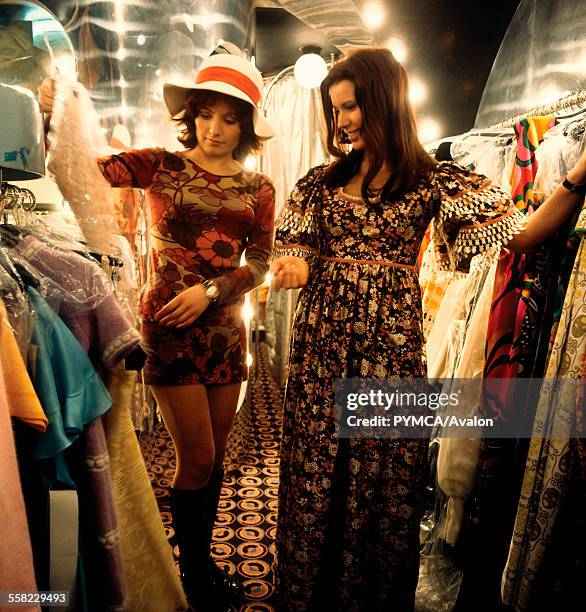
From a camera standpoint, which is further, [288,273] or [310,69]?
[310,69]

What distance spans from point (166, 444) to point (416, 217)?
76.9 inches

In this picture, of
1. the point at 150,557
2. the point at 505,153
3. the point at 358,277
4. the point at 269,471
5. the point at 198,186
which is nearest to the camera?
the point at 150,557

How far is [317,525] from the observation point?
43.8 inches

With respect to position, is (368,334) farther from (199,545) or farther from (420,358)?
(199,545)

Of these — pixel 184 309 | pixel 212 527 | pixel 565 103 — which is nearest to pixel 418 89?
pixel 565 103

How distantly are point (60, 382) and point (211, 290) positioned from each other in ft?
1.69

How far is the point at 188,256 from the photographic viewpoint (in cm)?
120

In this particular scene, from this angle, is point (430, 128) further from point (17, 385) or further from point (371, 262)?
point (17, 385)

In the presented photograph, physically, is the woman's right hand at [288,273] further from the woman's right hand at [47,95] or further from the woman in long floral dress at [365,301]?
the woman's right hand at [47,95]

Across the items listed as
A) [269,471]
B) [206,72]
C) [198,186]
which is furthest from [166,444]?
[206,72]

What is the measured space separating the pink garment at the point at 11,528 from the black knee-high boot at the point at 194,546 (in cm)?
68

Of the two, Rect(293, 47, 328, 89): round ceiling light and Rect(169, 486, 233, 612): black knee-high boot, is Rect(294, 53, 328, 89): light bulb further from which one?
Rect(169, 486, 233, 612): black knee-high boot

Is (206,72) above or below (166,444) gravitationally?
above

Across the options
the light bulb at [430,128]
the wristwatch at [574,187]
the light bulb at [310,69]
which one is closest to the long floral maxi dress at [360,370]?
the wristwatch at [574,187]
